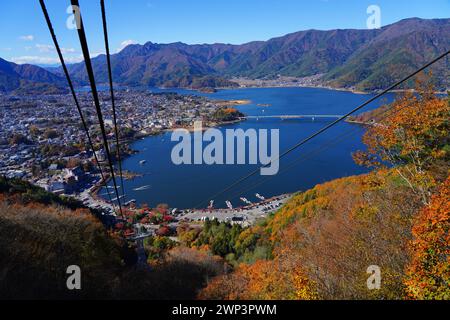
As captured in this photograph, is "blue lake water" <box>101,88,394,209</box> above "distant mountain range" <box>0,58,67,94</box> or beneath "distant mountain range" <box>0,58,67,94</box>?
beneath

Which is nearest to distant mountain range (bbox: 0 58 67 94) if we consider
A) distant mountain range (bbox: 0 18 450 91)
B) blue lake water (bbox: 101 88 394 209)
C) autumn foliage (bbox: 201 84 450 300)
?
distant mountain range (bbox: 0 18 450 91)

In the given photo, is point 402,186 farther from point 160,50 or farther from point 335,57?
point 160,50

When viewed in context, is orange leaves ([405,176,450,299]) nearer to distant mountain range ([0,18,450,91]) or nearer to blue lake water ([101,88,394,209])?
blue lake water ([101,88,394,209])

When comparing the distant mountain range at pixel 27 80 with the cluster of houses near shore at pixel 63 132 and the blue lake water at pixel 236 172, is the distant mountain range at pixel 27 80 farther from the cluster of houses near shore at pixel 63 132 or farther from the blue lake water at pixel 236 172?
the blue lake water at pixel 236 172

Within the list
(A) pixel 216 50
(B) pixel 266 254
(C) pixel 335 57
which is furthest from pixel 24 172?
(A) pixel 216 50

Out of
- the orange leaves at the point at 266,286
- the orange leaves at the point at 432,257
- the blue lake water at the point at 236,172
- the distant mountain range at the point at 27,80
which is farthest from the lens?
the distant mountain range at the point at 27,80

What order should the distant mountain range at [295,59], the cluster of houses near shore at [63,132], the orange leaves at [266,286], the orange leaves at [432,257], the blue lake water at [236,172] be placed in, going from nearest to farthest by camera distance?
1. the orange leaves at [432,257]
2. the orange leaves at [266,286]
3. the blue lake water at [236,172]
4. the cluster of houses near shore at [63,132]
5. the distant mountain range at [295,59]

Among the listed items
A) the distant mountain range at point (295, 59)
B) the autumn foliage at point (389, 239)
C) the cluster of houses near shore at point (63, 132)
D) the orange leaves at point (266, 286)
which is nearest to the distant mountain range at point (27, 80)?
the distant mountain range at point (295, 59)
